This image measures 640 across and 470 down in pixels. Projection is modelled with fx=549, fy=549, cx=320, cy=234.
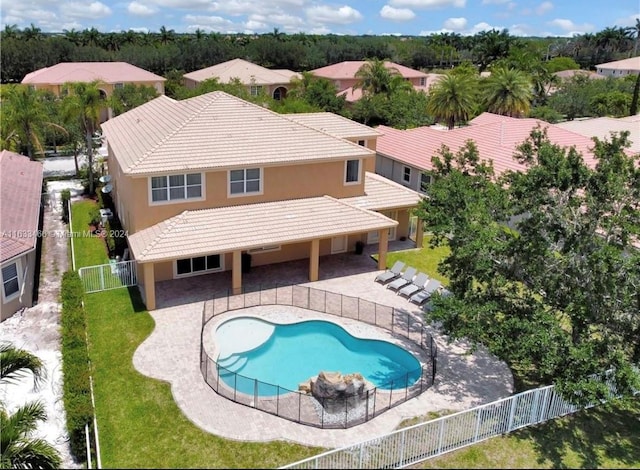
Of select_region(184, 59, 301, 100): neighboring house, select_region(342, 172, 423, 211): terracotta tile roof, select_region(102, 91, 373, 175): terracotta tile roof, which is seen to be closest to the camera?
select_region(102, 91, 373, 175): terracotta tile roof

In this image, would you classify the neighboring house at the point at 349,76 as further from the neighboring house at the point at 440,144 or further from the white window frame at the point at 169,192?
the white window frame at the point at 169,192

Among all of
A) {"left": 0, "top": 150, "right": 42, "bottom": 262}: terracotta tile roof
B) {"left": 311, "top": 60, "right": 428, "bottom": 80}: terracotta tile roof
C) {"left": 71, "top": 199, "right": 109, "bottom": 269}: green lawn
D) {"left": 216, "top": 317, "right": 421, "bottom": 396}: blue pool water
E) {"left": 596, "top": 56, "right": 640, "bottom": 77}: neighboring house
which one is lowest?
{"left": 216, "top": 317, "right": 421, "bottom": 396}: blue pool water

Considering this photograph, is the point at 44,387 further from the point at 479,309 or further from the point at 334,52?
the point at 334,52

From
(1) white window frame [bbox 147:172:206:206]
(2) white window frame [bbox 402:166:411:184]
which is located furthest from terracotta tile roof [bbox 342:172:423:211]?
(2) white window frame [bbox 402:166:411:184]

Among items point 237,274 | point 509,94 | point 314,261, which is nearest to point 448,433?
point 314,261

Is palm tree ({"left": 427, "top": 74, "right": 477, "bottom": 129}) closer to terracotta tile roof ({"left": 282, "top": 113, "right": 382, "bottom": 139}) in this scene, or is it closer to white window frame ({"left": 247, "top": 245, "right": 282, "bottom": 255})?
terracotta tile roof ({"left": 282, "top": 113, "right": 382, "bottom": 139})

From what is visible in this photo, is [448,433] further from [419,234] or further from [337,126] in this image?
[337,126]

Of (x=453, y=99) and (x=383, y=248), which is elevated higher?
Answer: (x=453, y=99)

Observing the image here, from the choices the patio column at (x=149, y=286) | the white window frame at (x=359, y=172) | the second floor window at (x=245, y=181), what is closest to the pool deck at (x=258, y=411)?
the patio column at (x=149, y=286)
